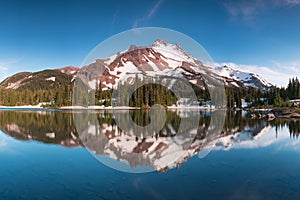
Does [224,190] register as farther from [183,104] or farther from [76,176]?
[183,104]

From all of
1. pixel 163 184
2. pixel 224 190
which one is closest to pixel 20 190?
pixel 163 184

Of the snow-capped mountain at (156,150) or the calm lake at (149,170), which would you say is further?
the snow-capped mountain at (156,150)

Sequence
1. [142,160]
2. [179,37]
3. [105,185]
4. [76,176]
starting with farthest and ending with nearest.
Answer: [179,37] < [142,160] < [76,176] < [105,185]

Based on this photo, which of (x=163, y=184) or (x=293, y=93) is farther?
(x=293, y=93)

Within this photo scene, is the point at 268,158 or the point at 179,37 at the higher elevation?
the point at 179,37

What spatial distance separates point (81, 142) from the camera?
17.6 meters

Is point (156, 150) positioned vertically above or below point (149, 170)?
above

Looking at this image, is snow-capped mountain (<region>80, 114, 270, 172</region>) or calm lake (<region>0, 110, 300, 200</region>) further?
snow-capped mountain (<region>80, 114, 270, 172</region>)

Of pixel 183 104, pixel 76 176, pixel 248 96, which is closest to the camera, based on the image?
pixel 76 176

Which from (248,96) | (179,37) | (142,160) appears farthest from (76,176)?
(248,96)

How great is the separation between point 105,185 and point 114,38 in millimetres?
7635

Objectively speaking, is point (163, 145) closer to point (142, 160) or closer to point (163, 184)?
point (142, 160)

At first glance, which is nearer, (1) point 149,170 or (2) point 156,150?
(1) point 149,170

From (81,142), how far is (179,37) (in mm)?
10054
